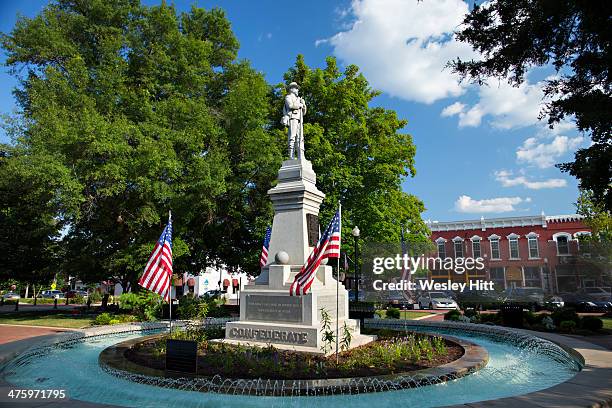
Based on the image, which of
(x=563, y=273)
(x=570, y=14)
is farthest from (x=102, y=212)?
(x=563, y=273)

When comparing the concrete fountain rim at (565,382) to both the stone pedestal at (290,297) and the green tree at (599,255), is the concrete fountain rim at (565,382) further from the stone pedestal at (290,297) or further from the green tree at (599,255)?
the green tree at (599,255)

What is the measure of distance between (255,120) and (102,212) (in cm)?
1030

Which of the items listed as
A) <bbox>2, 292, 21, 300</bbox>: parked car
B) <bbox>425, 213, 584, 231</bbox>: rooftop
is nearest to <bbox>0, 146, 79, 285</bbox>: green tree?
<bbox>2, 292, 21, 300</bbox>: parked car

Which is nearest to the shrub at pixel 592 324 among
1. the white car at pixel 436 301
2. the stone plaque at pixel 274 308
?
the stone plaque at pixel 274 308

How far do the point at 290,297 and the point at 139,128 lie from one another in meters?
15.6

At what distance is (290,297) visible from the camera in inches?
442

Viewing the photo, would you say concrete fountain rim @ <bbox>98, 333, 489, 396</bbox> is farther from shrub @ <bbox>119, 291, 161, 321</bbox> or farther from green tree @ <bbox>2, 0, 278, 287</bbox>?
green tree @ <bbox>2, 0, 278, 287</bbox>

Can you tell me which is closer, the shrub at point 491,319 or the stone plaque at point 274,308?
the stone plaque at point 274,308

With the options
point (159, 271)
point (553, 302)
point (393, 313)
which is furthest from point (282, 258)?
point (553, 302)

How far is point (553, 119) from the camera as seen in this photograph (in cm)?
1146

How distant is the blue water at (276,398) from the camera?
21.8ft

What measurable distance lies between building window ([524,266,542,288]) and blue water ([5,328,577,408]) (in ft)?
110

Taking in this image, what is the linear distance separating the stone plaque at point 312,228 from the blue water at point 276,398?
19.3 ft

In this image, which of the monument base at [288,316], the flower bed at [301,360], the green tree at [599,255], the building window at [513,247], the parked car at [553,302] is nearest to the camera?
the flower bed at [301,360]
